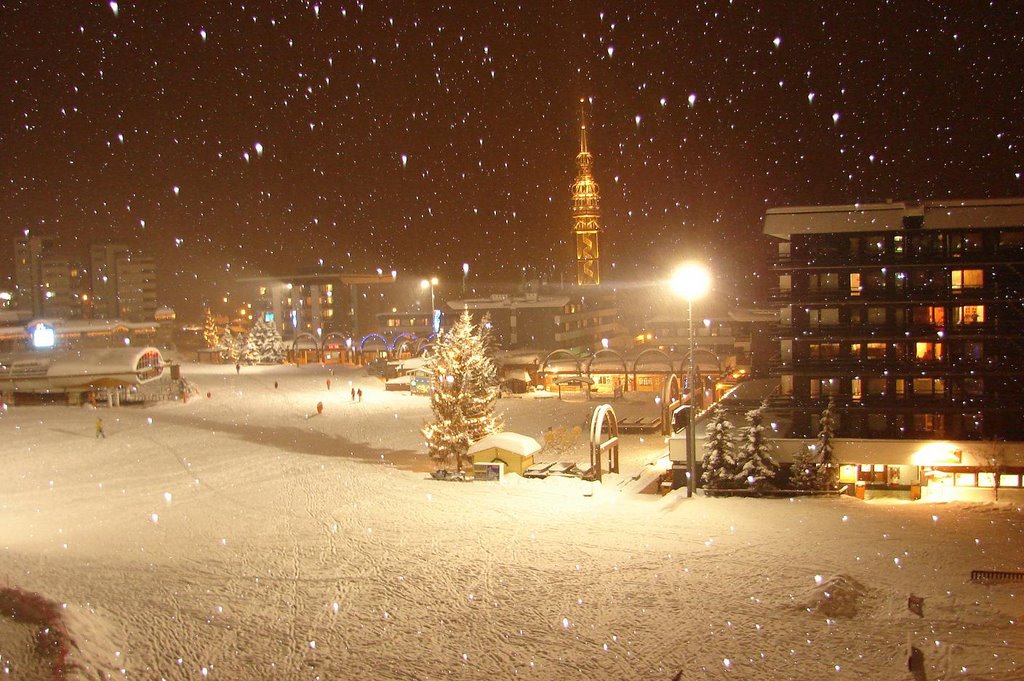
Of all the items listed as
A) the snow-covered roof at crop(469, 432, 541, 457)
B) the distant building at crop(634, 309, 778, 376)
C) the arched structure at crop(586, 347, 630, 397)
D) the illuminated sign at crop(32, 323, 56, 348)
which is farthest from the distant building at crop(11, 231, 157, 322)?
the snow-covered roof at crop(469, 432, 541, 457)

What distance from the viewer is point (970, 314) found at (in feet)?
82.5

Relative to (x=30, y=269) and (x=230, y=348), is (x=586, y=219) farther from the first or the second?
(x=30, y=269)

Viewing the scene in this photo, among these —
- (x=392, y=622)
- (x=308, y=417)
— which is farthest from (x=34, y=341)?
(x=392, y=622)

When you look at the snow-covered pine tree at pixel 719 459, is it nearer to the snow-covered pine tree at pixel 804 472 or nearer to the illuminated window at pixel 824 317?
the snow-covered pine tree at pixel 804 472

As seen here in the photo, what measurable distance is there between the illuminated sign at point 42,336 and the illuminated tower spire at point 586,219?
4711 centimetres

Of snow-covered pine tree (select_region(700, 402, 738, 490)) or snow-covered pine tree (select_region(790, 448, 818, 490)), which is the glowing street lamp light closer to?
snow-covered pine tree (select_region(700, 402, 738, 490))

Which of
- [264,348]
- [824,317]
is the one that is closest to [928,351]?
[824,317]

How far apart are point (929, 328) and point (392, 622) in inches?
818

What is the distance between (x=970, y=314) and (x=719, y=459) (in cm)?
1056

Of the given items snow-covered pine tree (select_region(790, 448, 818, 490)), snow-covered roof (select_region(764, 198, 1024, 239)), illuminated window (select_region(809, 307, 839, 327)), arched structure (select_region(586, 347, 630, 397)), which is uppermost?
snow-covered roof (select_region(764, 198, 1024, 239))

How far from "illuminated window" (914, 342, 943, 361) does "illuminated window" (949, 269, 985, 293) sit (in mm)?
1909

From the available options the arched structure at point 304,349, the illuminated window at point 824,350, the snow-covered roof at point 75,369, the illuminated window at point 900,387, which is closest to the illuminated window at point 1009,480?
the illuminated window at point 900,387

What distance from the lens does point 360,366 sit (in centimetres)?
6156

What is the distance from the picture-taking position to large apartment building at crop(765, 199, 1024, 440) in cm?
2470
